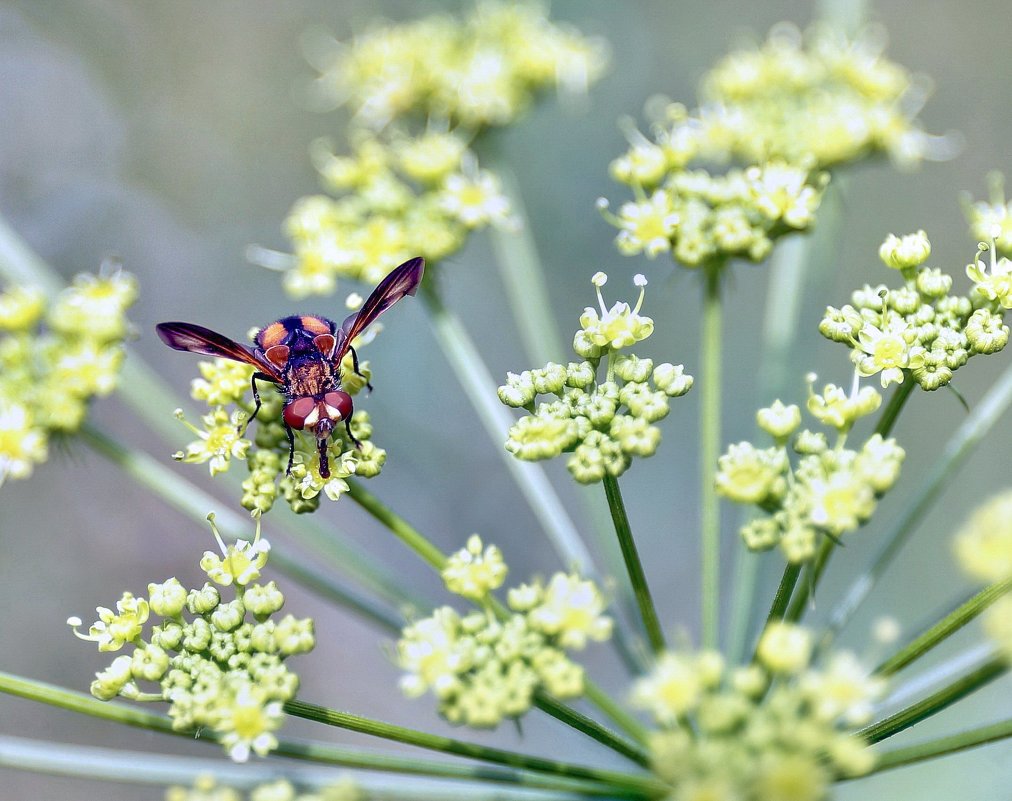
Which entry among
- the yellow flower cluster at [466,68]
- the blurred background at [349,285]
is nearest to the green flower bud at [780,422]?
the yellow flower cluster at [466,68]

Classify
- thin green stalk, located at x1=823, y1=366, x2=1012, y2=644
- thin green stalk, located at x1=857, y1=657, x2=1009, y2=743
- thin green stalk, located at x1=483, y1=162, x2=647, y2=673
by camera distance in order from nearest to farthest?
thin green stalk, located at x1=857, y1=657, x2=1009, y2=743
thin green stalk, located at x1=823, y1=366, x2=1012, y2=644
thin green stalk, located at x1=483, y1=162, x2=647, y2=673

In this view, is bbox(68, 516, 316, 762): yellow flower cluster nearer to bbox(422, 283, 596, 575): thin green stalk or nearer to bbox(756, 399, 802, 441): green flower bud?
bbox(422, 283, 596, 575): thin green stalk

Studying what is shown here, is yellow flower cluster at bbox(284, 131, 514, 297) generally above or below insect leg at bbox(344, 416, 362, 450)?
above

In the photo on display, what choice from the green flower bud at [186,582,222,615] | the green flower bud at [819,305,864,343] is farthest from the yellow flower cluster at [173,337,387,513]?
the green flower bud at [819,305,864,343]

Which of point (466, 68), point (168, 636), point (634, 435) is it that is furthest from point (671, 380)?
point (466, 68)

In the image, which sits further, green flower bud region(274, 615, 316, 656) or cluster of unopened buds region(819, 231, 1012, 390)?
cluster of unopened buds region(819, 231, 1012, 390)

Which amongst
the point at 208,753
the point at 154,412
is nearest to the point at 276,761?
the point at 208,753

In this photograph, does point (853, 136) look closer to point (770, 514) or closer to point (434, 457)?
point (770, 514)

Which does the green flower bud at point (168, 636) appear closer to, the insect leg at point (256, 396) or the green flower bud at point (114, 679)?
the green flower bud at point (114, 679)
